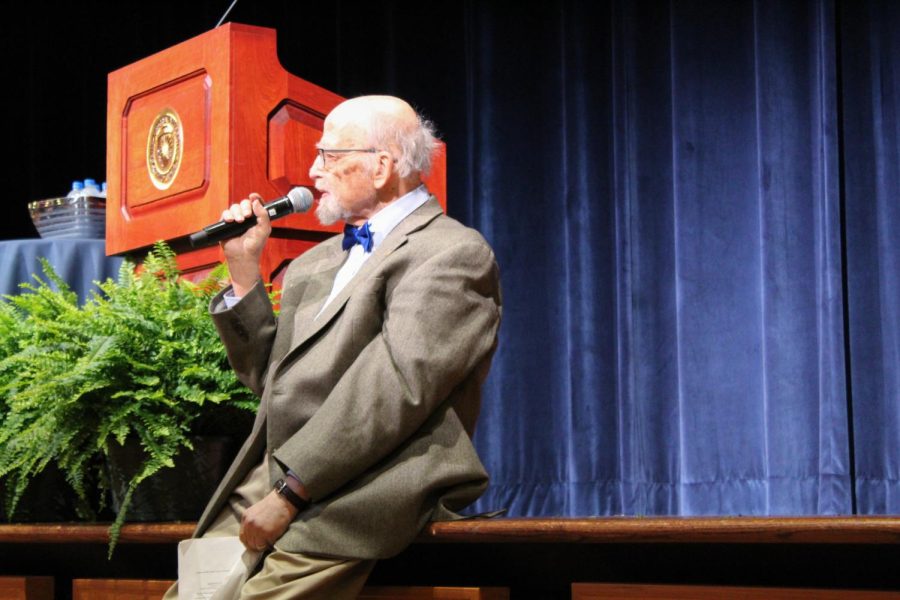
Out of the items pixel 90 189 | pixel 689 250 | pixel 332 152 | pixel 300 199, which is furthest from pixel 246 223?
pixel 689 250

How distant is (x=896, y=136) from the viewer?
4.13 m

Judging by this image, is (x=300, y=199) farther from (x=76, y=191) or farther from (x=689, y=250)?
(x=689, y=250)

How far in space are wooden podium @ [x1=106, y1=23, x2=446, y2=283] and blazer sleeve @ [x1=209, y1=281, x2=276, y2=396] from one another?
477mm

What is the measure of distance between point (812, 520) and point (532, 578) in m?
0.57

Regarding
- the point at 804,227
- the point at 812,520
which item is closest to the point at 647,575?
the point at 812,520

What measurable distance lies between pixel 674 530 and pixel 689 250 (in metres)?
2.52

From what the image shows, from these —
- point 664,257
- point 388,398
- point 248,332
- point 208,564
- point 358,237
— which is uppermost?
point 664,257

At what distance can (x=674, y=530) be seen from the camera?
1922 millimetres

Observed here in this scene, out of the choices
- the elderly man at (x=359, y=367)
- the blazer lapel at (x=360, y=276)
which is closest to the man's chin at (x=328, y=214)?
the elderly man at (x=359, y=367)

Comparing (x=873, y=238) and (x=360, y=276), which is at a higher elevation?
(x=873, y=238)

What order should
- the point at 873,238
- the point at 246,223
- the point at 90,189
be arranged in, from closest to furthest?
the point at 246,223, the point at 90,189, the point at 873,238

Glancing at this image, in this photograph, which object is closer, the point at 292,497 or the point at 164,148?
the point at 292,497

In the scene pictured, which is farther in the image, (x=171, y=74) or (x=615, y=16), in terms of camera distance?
(x=615, y=16)

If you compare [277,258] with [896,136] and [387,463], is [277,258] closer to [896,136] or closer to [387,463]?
[387,463]
